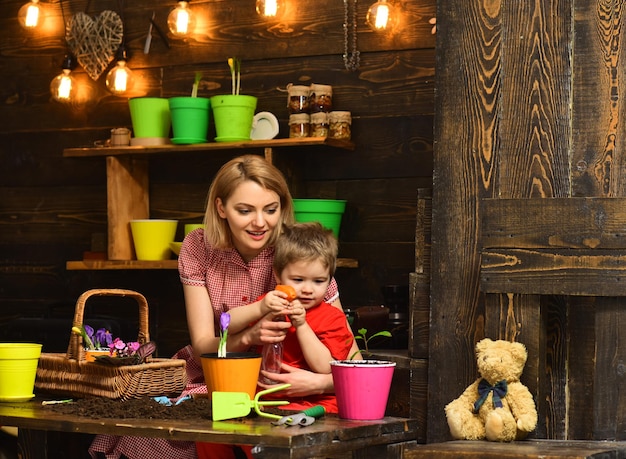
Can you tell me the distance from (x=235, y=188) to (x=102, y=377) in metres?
0.68

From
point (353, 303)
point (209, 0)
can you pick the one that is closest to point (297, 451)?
point (353, 303)

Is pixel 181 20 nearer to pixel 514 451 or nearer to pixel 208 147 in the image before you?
pixel 208 147

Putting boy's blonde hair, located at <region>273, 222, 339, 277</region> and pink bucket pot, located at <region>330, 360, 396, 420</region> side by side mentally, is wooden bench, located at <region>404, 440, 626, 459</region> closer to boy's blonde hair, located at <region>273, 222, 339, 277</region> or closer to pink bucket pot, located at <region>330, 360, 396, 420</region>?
pink bucket pot, located at <region>330, 360, 396, 420</region>

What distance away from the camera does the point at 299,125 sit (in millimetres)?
4230

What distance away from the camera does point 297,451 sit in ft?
6.14

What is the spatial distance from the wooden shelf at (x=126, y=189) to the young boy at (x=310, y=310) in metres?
1.67

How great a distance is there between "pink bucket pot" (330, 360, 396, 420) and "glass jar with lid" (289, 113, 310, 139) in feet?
7.15

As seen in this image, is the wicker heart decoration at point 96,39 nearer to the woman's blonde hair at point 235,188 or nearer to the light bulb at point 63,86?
the light bulb at point 63,86

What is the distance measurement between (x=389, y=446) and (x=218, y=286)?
91 cm

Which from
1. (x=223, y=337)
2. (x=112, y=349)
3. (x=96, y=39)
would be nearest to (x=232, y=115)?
(x=96, y=39)

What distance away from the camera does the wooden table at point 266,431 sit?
1.88m

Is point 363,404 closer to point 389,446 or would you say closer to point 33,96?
point 389,446

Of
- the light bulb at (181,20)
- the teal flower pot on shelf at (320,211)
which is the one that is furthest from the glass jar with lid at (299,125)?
the light bulb at (181,20)

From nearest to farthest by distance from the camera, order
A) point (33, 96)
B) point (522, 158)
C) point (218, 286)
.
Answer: point (522, 158)
point (218, 286)
point (33, 96)
